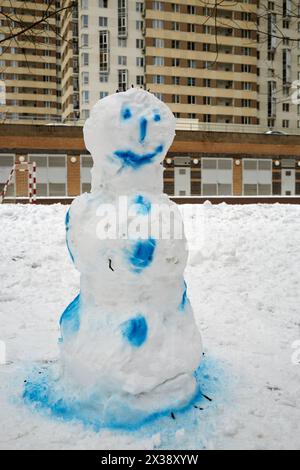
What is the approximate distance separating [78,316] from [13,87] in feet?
162

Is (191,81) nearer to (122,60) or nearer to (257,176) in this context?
(122,60)

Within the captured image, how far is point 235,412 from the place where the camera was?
3.08 metres

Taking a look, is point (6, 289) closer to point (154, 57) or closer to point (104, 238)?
point (104, 238)

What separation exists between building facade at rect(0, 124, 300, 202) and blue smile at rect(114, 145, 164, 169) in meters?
17.3

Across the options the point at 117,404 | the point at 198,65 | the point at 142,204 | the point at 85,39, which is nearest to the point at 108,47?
Answer: the point at 85,39

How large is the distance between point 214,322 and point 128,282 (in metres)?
2.66

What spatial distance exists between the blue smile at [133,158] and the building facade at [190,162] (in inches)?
683

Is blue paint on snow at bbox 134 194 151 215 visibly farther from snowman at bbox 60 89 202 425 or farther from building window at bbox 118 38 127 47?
building window at bbox 118 38 127 47

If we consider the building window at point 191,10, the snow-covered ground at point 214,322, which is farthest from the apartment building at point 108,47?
the snow-covered ground at point 214,322

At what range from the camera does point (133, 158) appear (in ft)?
10.1

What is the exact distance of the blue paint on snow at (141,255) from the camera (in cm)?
291

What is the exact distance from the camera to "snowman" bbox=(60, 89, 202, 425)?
9.58ft

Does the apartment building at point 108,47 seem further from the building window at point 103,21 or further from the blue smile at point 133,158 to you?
the blue smile at point 133,158

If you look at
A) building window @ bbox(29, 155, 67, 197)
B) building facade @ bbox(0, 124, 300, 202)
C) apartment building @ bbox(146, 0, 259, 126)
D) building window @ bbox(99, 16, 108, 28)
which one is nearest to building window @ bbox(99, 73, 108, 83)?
apartment building @ bbox(146, 0, 259, 126)
